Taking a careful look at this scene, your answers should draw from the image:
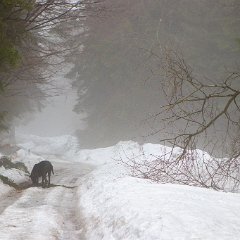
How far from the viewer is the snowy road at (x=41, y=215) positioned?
8703 millimetres

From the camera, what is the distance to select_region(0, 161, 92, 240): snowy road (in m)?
8.70

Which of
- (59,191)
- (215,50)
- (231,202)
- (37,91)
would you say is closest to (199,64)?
(215,50)

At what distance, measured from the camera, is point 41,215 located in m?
10.4

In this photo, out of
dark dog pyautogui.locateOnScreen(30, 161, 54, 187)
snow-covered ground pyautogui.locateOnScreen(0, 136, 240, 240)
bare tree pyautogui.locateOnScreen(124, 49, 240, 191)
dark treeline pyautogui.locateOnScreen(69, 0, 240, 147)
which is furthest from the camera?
dark treeline pyautogui.locateOnScreen(69, 0, 240, 147)

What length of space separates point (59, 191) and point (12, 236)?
6.99 meters

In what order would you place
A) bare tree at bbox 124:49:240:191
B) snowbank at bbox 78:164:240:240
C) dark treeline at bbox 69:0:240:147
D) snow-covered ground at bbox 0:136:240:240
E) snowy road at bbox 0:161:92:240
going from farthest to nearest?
dark treeline at bbox 69:0:240:147
snowy road at bbox 0:161:92:240
bare tree at bbox 124:49:240:191
snow-covered ground at bbox 0:136:240:240
snowbank at bbox 78:164:240:240

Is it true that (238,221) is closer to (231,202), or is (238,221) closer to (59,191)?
(231,202)

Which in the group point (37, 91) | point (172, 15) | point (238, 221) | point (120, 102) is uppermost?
point (172, 15)

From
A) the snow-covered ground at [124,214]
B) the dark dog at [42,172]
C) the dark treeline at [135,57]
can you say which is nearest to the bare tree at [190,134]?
the snow-covered ground at [124,214]

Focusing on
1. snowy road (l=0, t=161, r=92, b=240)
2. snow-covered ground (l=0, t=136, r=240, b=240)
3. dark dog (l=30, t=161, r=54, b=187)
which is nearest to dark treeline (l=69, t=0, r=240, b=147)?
dark dog (l=30, t=161, r=54, b=187)

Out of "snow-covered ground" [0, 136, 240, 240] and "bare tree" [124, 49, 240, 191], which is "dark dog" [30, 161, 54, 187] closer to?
"snow-covered ground" [0, 136, 240, 240]

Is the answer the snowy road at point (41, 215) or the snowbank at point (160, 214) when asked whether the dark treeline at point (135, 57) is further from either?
the snowbank at point (160, 214)

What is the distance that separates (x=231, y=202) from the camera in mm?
9789

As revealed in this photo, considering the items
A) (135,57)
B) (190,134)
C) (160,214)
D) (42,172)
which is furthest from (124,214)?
(135,57)
